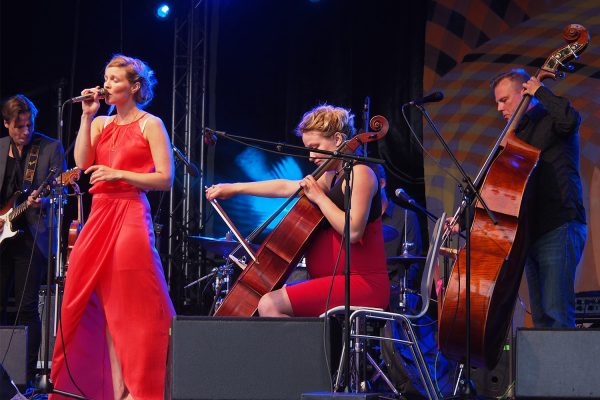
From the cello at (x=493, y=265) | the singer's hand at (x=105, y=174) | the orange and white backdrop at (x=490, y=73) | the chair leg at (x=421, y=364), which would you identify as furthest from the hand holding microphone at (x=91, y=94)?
the orange and white backdrop at (x=490, y=73)

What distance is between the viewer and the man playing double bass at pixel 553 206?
4.58m

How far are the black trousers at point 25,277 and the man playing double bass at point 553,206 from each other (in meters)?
3.39

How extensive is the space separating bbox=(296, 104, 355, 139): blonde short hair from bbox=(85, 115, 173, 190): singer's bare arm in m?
0.70

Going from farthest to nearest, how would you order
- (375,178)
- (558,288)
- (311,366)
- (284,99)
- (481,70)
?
(284,99) < (481,70) < (558,288) < (375,178) < (311,366)

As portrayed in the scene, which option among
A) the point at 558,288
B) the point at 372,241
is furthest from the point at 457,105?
the point at 372,241

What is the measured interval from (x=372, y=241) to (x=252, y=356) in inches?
35.4

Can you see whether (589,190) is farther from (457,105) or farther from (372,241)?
(372,241)

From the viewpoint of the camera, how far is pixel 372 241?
411 cm

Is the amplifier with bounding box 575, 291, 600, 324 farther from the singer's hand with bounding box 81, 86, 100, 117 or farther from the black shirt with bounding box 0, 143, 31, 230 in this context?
the black shirt with bounding box 0, 143, 31, 230

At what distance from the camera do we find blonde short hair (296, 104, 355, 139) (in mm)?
4191

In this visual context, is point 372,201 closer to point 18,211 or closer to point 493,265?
point 493,265

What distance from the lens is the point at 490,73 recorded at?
7.42 metres

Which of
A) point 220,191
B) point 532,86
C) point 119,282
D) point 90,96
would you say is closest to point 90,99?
point 90,96

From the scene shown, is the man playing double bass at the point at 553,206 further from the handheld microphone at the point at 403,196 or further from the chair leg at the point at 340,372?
the handheld microphone at the point at 403,196
